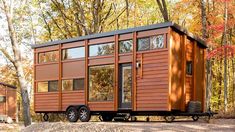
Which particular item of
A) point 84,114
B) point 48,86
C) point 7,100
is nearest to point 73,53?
point 48,86

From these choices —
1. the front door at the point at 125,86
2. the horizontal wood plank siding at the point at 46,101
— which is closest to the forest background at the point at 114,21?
the horizontal wood plank siding at the point at 46,101

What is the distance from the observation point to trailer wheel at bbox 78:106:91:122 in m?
14.3

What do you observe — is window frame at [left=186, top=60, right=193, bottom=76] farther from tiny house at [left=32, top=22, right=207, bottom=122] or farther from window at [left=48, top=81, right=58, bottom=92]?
window at [left=48, top=81, right=58, bottom=92]

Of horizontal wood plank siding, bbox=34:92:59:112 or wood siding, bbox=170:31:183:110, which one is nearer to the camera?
wood siding, bbox=170:31:183:110

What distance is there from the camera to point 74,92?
15.0 metres

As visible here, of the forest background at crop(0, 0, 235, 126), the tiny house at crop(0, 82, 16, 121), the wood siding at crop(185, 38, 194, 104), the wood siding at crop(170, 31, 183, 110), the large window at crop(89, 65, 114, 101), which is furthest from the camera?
the tiny house at crop(0, 82, 16, 121)

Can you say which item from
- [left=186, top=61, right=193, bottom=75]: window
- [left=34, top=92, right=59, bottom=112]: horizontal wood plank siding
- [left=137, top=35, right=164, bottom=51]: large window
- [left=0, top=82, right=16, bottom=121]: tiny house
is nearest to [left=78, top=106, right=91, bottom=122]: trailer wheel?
[left=34, top=92, right=59, bottom=112]: horizontal wood plank siding

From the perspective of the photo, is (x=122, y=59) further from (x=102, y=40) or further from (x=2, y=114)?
(x=2, y=114)

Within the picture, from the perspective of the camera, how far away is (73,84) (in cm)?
1520

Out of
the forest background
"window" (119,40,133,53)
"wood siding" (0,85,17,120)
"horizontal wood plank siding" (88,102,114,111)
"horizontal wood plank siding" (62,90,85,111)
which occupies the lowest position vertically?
"wood siding" (0,85,17,120)

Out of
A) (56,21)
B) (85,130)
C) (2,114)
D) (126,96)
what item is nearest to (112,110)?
(126,96)

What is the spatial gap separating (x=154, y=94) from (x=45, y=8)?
1655 centimetres

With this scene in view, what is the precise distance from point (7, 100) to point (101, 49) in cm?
2269

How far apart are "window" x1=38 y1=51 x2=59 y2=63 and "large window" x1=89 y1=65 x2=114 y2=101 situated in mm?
2075
